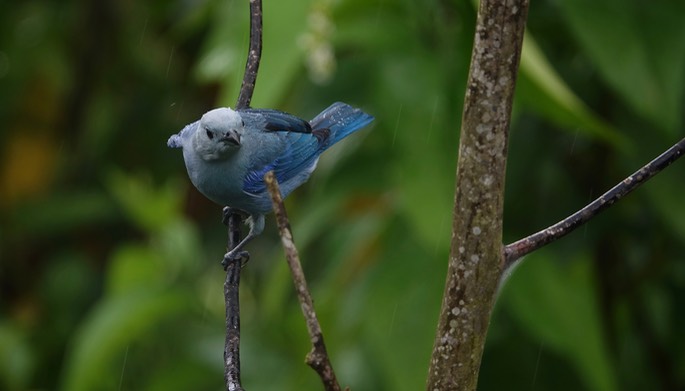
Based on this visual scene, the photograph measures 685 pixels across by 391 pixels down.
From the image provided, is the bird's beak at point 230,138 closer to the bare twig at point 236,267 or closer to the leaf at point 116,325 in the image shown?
the bare twig at point 236,267

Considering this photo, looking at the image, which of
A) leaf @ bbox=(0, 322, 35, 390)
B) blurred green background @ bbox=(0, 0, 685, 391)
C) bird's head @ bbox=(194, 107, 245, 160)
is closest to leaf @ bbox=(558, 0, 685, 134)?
blurred green background @ bbox=(0, 0, 685, 391)

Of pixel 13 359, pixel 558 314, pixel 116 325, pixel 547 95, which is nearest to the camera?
pixel 547 95

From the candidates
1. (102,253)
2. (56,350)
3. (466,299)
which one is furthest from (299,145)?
(102,253)

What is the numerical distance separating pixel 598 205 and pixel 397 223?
110 centimetres

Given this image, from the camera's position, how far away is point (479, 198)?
0.93m

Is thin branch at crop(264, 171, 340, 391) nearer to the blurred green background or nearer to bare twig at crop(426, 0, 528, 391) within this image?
bare twig at crop(426, 0, 528, 391)

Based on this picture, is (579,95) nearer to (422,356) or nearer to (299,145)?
(422,356)

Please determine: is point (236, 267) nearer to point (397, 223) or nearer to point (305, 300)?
point (305, 300)

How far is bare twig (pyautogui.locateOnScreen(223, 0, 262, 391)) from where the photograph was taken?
96 centimetres

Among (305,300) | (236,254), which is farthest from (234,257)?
(305,300)

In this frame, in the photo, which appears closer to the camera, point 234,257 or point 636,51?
point 234,257

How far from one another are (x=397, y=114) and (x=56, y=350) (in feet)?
6.19

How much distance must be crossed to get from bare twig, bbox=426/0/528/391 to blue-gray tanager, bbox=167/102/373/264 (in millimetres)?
244

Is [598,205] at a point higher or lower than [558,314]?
higher
